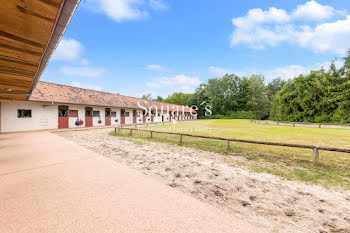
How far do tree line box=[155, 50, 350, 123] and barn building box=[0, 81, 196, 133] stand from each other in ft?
104

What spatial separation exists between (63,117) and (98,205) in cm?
1736

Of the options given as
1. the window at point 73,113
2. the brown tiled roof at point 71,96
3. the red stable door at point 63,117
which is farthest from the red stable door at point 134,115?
the red stable door at point 63,117

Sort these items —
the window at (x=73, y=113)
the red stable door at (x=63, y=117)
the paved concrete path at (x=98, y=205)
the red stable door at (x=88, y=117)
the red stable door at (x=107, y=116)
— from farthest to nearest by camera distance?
the red stable door at (x=107, y=116) → the red stable door at (x=88, y=117) → the window at (x=73, y=113) → the red stable door at (x=63, y=117) → the paved concrete path at (x=98, y=205)

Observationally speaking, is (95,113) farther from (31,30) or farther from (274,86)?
(274,86)

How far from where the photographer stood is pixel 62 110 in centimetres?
1552

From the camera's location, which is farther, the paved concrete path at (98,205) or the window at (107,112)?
the window at (107,112)

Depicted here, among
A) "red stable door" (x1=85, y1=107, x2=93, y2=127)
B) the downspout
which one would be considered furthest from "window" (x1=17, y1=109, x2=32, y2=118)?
the downspout

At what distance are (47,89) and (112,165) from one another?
17.3m

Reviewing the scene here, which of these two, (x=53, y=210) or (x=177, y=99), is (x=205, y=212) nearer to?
(x=53, y=210)

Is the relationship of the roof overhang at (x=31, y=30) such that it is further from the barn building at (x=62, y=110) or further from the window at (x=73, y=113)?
the window at (x=73, y=113)

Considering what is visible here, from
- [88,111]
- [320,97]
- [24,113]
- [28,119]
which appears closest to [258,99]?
[320,97]

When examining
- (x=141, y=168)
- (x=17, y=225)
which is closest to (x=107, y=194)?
(x=17, y=225)

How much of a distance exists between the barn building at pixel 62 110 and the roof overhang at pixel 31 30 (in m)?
11.1

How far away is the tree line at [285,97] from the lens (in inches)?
898
